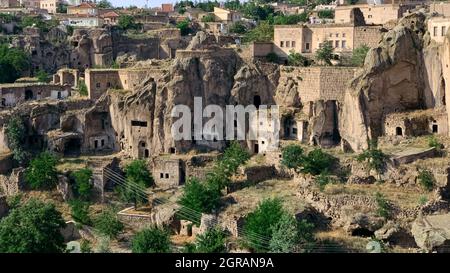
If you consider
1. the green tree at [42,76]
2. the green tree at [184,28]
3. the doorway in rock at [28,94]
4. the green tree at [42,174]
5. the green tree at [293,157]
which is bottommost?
the green tree at [42,174]

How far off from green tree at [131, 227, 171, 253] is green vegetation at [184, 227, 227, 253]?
79 cm

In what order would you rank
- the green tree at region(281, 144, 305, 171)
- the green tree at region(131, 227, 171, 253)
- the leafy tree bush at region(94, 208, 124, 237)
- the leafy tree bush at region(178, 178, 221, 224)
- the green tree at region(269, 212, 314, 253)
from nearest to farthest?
1. the green tree at region(269, 212, 314, 253)
2. the green tree at region(131, 227, 171, 253)
3. the leafy tree bush at region(94, 208, 124, 237)
4. the leafy tree bush at region(178, 178, 221, 224)
5. the green tree at region(281, 144, 305, 171)

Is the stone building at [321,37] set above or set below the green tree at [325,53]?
above

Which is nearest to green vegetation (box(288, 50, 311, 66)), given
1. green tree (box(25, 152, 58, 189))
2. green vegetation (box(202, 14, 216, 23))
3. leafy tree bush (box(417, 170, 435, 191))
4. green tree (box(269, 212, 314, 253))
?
leafy tree bush (box(417, 170, 435, 191))

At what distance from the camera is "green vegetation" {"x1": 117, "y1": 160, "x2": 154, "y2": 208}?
3500cm

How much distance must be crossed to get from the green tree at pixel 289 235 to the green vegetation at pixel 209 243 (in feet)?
5.87

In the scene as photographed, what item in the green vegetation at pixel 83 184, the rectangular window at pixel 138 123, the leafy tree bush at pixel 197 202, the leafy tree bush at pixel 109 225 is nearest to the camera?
the leafy tree bush at pixel 109 225

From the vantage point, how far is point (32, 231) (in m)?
27.6

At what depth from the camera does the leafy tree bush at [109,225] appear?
31.2 meters

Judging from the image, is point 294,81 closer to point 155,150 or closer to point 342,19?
point 155,150

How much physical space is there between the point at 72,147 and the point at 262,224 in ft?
47.6

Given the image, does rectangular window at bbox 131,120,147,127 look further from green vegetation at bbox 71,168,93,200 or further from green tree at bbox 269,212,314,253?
green tree at bbox 269,212,314,253

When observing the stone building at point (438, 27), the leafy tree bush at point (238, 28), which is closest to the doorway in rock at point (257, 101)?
the stone building at point (438, 27)

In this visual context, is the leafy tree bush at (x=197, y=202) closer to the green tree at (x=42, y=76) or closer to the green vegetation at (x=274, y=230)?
the green vegetation at (x=274, y=230)
